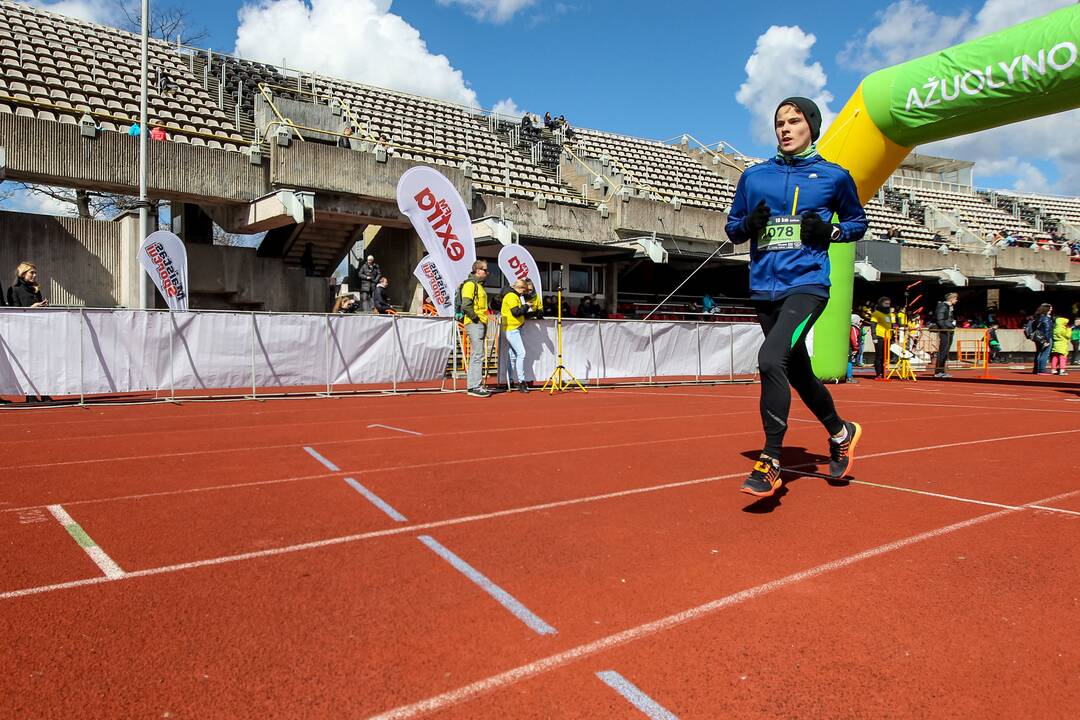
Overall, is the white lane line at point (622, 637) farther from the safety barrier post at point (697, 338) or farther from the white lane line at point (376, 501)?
the safety barrier post at point (697, 338)

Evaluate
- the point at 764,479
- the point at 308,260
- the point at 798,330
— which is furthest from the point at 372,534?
the point at 308,260

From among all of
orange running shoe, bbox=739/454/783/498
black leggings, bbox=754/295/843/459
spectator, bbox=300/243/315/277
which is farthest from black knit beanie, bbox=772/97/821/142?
spectator, bbox=300/243/315/277

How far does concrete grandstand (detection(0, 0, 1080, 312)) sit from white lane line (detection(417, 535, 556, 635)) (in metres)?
15.2

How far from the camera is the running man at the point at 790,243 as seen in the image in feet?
14.0

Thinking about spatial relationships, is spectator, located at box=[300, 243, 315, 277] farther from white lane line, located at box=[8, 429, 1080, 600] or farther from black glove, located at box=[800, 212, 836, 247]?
black glove, located at box=[800, 212, 836, 247]

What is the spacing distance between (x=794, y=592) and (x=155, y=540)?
304cm

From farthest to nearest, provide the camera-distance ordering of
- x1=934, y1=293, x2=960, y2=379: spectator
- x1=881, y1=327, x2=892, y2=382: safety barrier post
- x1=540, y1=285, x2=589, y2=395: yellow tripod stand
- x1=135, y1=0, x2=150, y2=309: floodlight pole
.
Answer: x1=881, y1=327, x2=892, y2=382: safety barrier post
x1=934, y1=293, x2=960, y2=379: spectator
x1=135, y1=0, x2=150, y2=309: floodlight pole
x1=540, y1=285, x2=589, y2=395: yellow tripod stand

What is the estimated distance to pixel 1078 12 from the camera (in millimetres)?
10492

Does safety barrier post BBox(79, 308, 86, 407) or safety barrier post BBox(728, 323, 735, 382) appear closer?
safety barrier post BBox(79, 308, 86, 407)

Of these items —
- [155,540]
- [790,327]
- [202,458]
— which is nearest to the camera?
[155,540]

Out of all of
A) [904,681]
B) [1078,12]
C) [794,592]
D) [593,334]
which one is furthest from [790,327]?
[593,334]

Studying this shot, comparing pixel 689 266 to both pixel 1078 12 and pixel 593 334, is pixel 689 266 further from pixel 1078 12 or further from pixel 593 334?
pixel 1078 12

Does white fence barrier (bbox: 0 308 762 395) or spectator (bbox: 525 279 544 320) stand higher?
spectator (bbox: 525 279 544 320)

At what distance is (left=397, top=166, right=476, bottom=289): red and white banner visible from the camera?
13.6 meters
